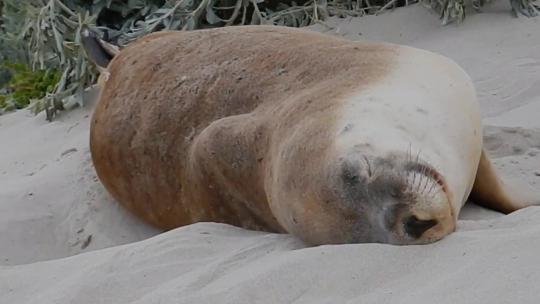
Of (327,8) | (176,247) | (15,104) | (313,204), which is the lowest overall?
(15,104)

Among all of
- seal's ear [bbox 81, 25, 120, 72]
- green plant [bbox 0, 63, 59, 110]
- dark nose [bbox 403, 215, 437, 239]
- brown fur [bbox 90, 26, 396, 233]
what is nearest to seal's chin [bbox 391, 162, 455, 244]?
dark nose [bbox 403, 215, 437, 239]

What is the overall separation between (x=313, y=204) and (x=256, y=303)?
17.6 inches

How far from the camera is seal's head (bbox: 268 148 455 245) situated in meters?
2.96

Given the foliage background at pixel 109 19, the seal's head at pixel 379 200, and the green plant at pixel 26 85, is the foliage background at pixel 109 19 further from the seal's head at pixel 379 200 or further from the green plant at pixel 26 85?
the seal's head at pixel 379 200

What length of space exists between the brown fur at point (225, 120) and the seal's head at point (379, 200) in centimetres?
3

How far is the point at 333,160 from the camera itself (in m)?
3.14

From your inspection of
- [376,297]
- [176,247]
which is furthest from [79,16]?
[376,297]

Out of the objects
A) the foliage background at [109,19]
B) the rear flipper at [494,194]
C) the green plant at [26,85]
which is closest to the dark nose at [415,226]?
the rear flipper at [494,194]

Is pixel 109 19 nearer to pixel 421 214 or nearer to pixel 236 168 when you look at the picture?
pixel 236 168

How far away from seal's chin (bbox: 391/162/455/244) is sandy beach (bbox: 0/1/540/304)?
4 cm

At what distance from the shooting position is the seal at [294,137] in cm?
306

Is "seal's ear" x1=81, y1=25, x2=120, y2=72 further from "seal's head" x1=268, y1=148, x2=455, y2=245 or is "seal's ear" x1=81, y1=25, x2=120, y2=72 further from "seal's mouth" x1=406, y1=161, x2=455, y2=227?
"seal's mouth" x1=406, y1=161, x2=455, y2=227

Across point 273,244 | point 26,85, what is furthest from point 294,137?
point 26,85

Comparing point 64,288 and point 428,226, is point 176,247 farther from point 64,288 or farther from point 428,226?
point 428,226
